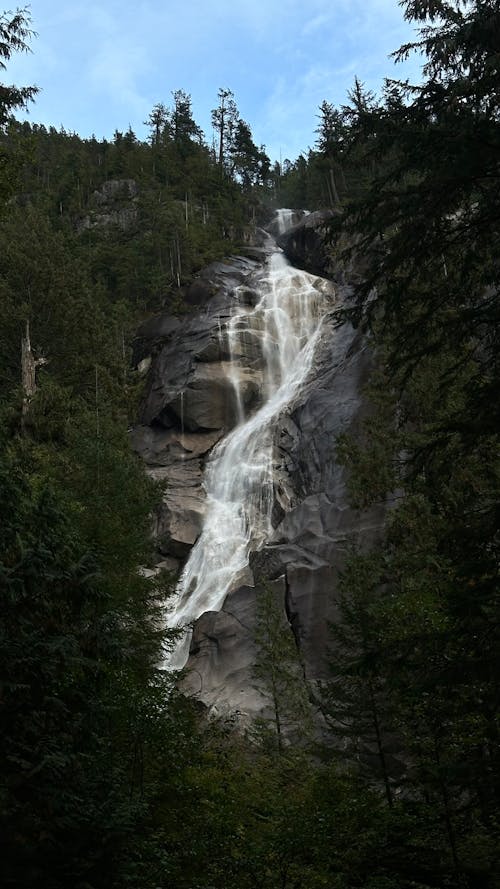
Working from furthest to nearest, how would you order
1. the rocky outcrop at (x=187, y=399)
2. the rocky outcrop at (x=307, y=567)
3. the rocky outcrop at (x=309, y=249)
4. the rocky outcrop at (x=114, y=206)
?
1. the rocky outcrop at (x=114, y=206)
2. the rocky outcrop at (x=309, y=249)
3. the rocky outcrop at (x=187, y=399)
4. the rocky outcrop at (x=307, y=567)

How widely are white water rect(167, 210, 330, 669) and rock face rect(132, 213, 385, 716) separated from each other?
604 mm

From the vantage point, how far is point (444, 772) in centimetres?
611

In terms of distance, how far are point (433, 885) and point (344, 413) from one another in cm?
2482

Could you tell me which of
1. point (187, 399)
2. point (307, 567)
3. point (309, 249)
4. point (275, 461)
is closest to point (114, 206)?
point (309, 249)

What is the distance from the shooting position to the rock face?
75.4 feet

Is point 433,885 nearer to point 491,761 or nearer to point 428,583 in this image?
point 491,761

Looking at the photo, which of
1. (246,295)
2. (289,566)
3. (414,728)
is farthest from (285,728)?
(246,295)

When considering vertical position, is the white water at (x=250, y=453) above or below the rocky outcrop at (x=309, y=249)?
below

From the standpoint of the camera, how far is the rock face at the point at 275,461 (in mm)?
22984

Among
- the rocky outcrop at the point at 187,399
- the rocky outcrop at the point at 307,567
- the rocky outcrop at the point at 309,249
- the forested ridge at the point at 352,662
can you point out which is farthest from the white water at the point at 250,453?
the forested ridge at the point at 352,662

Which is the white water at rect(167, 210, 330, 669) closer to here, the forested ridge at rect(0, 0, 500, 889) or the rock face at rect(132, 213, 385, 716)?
the rock face at rect(132, 213, 385, 716)

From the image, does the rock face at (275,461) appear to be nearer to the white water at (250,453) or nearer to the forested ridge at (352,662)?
the white water at (250,453)

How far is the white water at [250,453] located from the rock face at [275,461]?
604 millimetres

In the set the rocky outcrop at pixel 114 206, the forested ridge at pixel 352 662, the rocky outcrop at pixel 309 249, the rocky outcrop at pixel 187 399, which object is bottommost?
the forested ridge at pixel 352 662
